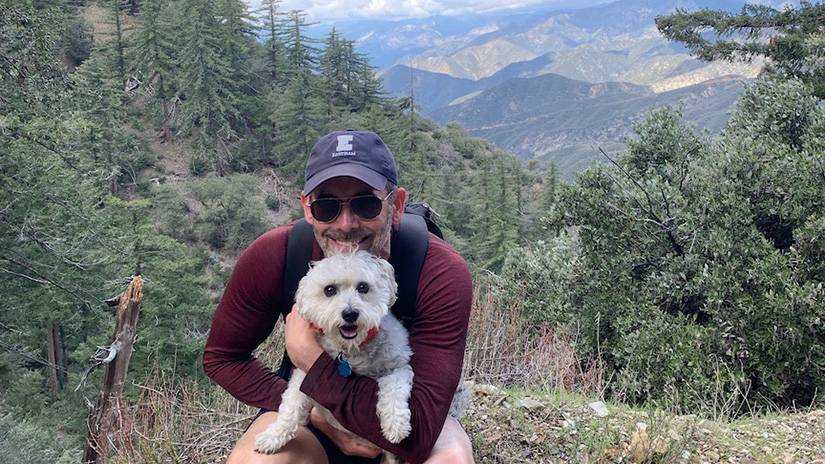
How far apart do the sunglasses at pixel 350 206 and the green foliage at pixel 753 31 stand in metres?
16.5

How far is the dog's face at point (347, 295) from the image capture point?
269 cm

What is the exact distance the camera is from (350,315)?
270 cm

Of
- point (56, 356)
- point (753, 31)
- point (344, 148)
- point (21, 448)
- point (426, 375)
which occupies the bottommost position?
point (56, 356)

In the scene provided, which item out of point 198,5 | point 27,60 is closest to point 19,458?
point 27,60

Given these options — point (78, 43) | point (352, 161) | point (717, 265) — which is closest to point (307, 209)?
point (352, 161)

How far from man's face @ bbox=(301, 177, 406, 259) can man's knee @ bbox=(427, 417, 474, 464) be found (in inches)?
39.1

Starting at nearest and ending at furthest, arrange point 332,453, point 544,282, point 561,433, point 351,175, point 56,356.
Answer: point 351,175, point 332,453, point 561,433, point 544,282, point 56,356

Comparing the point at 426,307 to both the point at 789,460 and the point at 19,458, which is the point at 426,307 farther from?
the point at 19,458

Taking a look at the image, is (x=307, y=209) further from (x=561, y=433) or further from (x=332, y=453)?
(x=561, y=433)

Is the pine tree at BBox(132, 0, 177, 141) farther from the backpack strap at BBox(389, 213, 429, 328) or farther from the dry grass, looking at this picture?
the backpack strap at BBox(389, 213, 429, 328)

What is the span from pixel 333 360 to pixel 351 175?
0.91 metres

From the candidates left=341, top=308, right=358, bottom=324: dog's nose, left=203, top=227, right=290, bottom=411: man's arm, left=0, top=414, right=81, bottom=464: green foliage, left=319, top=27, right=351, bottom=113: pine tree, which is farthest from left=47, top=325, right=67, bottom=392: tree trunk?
left=319, top=27, right=351, bottom=113: pine tree

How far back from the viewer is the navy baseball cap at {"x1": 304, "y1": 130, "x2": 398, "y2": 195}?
271 cm

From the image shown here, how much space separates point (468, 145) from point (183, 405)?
58.9 m
